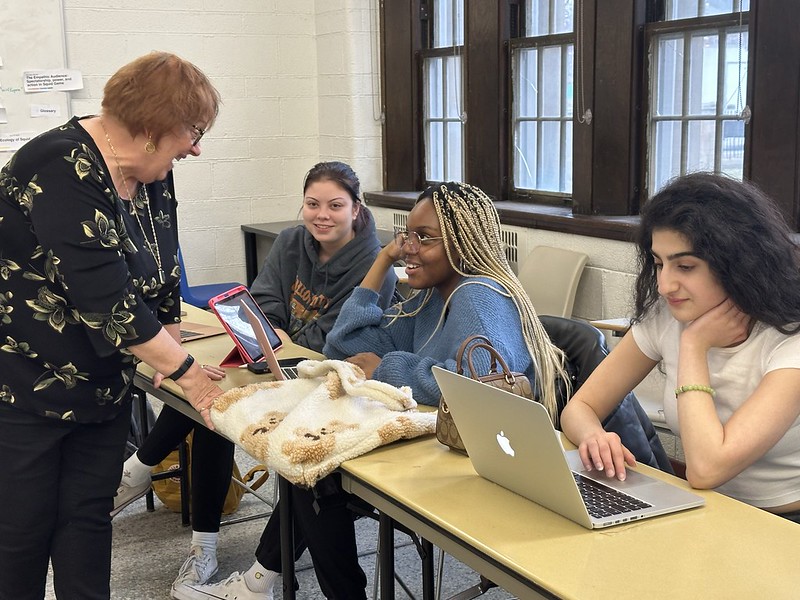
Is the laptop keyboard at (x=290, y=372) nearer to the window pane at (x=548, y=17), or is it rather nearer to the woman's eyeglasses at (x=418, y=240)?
the woman's eyeglasses at (x=418, y=240)

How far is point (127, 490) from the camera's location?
9.21 ft

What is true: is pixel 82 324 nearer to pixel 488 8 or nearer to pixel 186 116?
pixel 186 116

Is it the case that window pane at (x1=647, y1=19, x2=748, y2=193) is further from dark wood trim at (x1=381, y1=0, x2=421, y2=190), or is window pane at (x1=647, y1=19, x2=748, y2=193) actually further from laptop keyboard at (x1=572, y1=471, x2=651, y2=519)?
laptop keyboard at (x1=572, y1=471, x2=651, y2=519)

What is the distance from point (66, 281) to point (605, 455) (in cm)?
101

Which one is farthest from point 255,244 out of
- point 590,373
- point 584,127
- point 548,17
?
point 590,373

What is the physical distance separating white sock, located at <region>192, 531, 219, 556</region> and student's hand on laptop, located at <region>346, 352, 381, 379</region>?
2.58 ft

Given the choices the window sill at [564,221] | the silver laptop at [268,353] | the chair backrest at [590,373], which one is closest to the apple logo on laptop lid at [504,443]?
the chair backrest at [590,373]

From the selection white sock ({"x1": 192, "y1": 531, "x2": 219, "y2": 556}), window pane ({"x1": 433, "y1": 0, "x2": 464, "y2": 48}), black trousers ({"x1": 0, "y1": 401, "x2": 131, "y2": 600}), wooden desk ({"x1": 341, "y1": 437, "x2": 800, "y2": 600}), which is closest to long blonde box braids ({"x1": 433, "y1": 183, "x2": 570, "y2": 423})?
wooden desk ({"x1": 341, "y1": 437, "x2": 800, "y2": 600})

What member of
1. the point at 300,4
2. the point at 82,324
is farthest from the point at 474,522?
the point at 300,4

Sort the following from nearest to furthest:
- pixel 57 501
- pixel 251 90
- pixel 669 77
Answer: pixel 57 501 → pixel 669 77 → pixel 251 90

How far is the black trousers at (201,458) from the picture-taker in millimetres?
2604

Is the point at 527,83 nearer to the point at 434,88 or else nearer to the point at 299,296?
the point at 434,88

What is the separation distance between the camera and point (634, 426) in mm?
1854

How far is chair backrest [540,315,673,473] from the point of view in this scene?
184cm
